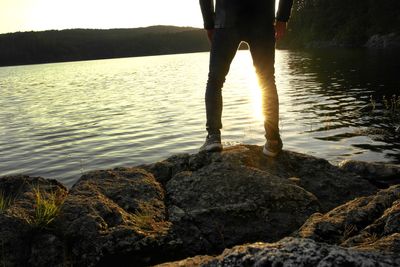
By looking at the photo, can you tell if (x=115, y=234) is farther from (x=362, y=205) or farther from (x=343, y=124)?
(x=343, y=124)

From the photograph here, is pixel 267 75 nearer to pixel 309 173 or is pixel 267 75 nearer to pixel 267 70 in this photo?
pixel 267 70

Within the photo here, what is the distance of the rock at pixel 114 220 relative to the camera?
13.4 ft

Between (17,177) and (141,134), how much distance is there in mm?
9063

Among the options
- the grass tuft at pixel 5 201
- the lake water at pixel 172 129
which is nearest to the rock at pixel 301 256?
the grass tuft at pixel 5 201

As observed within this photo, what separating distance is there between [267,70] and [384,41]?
7500cm

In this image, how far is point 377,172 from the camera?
7.09 meters

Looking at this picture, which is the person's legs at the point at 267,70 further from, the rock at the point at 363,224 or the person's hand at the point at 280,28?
the rock at the point at 363,224

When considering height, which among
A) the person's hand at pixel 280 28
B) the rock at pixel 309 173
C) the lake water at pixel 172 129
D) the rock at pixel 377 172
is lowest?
the lake water at pixel 172 129

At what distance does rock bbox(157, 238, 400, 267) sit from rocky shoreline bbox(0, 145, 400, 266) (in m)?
0.23

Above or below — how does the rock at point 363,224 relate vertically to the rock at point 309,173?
above

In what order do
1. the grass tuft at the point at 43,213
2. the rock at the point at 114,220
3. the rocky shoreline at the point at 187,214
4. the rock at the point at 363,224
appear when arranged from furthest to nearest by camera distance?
the grass tuft at the point at 43,213 → the rock at the point at 114,220 → the rocky shoreline at the point at 187,214 → the rock at the point at 363,224

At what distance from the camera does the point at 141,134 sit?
14930 millimetres

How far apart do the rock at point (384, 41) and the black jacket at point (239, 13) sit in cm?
7006

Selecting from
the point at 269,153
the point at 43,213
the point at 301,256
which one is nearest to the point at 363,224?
the point at 301,256
